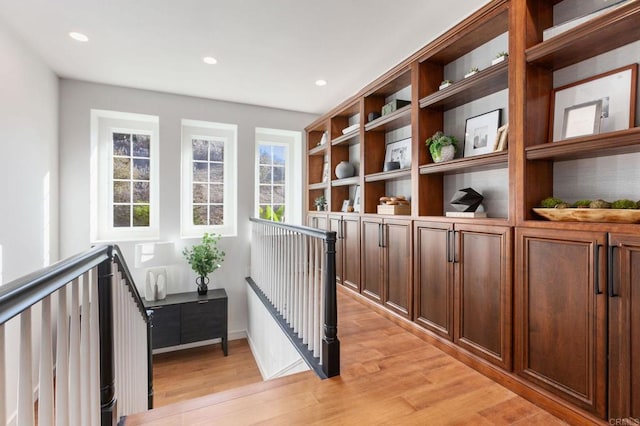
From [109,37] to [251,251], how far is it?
9.30 ft

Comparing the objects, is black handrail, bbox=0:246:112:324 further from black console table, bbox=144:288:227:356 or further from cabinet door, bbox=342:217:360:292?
black console table, bbox=144:288:227:356

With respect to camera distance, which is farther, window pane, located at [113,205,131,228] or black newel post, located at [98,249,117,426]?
window pane, located at [113,205,131,228]

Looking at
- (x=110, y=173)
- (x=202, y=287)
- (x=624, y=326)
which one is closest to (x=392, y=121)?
(x=624, y=326)

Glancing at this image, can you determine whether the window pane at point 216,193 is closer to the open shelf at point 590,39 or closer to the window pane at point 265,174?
the window pane at point 265,174

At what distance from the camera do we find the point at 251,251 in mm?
4465

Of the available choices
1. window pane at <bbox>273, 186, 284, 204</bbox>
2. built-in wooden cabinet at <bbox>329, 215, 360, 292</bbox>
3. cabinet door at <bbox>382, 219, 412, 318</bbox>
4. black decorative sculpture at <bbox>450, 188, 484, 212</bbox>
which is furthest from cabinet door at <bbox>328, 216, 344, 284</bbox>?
black decorative sculpture at <bbox>450, 188, 484, 212</bbox>

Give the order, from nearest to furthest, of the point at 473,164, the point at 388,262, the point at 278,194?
the point at 473,164 → the point at 388,262 → the point at 278,194

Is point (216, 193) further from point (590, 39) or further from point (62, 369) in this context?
point (590, 39)

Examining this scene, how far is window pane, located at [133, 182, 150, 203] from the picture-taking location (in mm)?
4082

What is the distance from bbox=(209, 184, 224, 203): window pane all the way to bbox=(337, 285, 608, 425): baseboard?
297 cm

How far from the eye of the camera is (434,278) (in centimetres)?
241

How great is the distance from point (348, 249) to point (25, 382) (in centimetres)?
308

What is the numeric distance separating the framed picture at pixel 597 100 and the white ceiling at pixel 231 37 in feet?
3.15

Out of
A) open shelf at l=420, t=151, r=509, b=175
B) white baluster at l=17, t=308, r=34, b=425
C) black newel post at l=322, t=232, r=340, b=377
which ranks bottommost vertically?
black newel post at l=322, t=232, r=340, b=377
